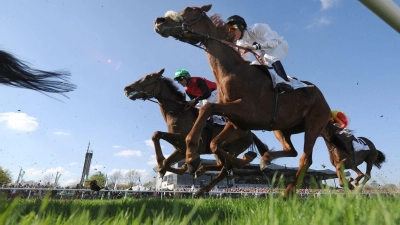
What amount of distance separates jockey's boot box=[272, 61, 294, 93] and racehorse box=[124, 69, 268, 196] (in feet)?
6.33

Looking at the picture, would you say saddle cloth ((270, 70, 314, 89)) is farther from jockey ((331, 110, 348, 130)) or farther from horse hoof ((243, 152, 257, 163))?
jockey ((331, 110, 348, 130))

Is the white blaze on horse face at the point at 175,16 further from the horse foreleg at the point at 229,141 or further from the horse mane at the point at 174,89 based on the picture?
the horse mane at the point at 174,89

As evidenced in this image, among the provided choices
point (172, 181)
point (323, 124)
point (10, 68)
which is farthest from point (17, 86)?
point (172, 181)

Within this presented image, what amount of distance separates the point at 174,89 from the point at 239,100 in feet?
12.5

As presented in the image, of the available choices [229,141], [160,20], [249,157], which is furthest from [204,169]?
[160,20]

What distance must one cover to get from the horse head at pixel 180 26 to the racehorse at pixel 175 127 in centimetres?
236

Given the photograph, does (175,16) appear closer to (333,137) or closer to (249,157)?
(249,157)

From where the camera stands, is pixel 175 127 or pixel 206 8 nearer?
pixel 206 8

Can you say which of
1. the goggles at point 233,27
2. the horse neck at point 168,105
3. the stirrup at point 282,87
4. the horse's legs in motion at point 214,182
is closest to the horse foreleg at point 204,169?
the horse's legs in motion at point 214,182

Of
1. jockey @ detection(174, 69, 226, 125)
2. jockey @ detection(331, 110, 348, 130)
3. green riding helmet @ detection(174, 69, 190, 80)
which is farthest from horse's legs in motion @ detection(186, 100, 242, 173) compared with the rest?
jockey @ detection(331, 110, 348, 130)

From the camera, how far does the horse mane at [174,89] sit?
8305mm

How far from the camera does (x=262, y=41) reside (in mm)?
5988

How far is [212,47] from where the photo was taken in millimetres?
5508

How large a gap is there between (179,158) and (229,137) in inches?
95.8
